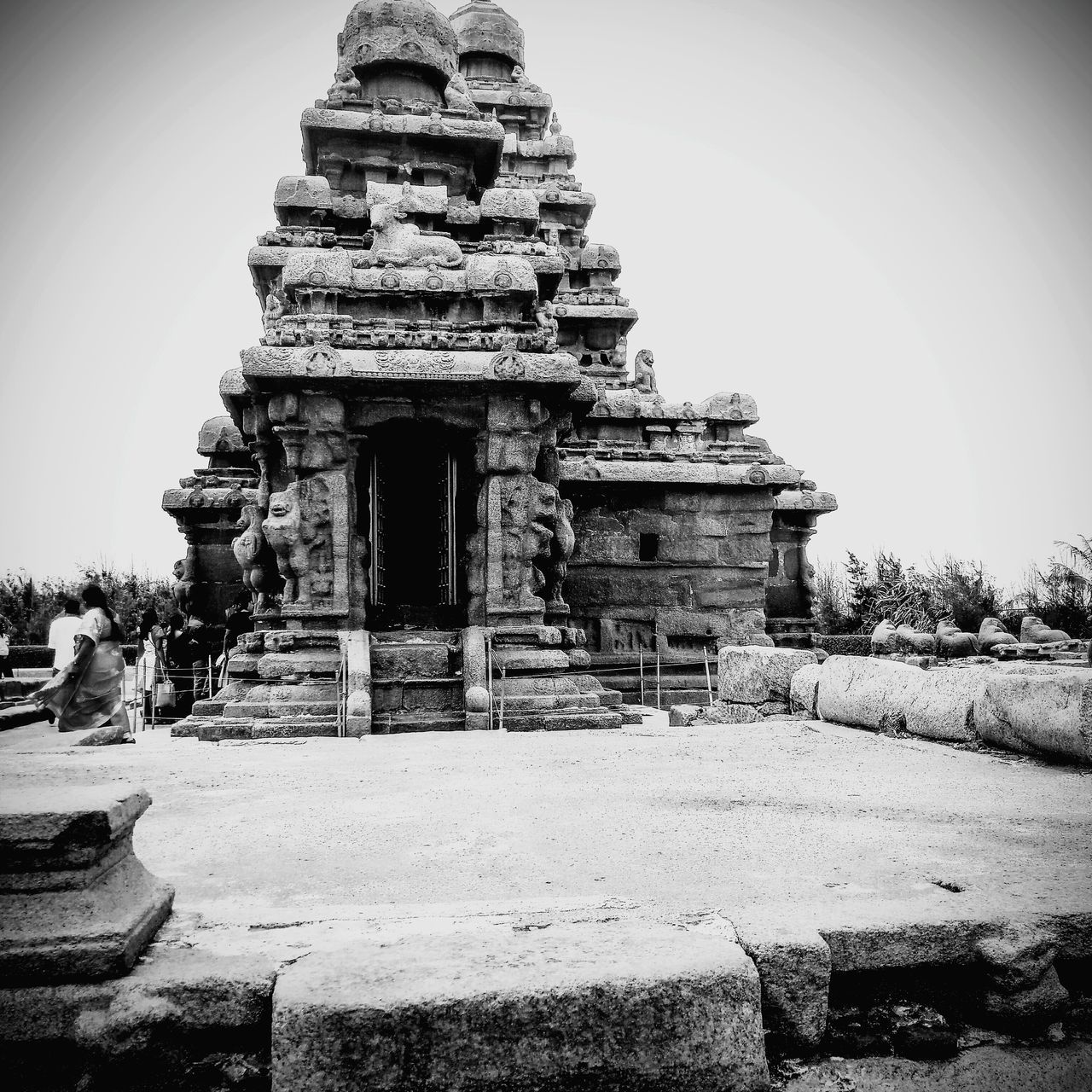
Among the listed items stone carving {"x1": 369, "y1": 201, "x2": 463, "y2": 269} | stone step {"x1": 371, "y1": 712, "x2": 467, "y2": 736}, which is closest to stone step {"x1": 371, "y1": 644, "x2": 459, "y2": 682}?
stone step {"x1": 371, "y1": 712, "x2": 467, "y2": 736}

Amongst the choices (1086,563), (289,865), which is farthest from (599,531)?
(1086,563)

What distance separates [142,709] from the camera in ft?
35.7

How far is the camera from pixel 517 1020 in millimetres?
2176

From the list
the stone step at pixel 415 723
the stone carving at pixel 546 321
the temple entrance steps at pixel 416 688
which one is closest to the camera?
the stone step at pixel 415 723

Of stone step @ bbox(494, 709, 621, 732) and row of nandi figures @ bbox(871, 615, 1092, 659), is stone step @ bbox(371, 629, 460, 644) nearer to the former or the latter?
stone step @ bbox(494, 709, 621, 732)

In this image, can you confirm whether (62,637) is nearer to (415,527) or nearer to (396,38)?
(415,527)

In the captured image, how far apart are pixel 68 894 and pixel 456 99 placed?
47.4 feet

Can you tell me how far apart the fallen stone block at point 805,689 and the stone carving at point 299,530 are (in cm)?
452

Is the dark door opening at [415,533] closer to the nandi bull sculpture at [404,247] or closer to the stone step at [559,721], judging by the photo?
the nandi bull sculpture at [404,247]

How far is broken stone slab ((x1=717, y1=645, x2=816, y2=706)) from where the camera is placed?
Answer: 28.3 feet

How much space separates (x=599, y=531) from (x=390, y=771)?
8242 mm

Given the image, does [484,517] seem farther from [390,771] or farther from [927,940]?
[927,940]

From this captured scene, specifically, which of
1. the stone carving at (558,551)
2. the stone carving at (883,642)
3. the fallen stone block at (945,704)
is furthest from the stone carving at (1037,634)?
the fallen stone block at (945,704)

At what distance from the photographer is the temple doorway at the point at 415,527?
10430 millimetres
